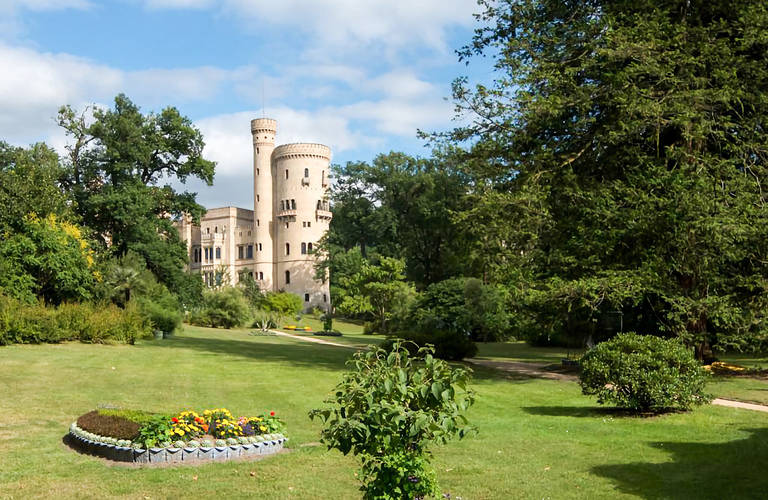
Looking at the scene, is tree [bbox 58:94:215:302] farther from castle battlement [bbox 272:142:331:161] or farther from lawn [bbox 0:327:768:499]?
castle battlement [bbox 272:142:331:161]

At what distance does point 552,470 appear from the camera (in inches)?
371

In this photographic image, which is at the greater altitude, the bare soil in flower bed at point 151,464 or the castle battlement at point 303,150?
the castle battlement at point 303,150

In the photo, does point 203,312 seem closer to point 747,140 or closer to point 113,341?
point 113,341

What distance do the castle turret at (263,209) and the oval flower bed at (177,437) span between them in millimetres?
77852

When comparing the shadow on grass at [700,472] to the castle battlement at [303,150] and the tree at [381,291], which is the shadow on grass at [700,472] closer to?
the tree at [381,291]

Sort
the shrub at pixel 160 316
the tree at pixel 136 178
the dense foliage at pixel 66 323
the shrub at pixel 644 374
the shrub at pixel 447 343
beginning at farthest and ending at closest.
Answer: the tree at pixel 136 178 < the shrub at pixel 160 316 < the dense foliage at pixel 66 323 < the shrub at pixel 447 343 < the shrub at pixel 644 374

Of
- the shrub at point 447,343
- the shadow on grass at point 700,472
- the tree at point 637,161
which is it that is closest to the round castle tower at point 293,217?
the shrub at point 447,343

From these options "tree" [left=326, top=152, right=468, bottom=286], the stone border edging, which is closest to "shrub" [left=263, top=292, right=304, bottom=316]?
"tree" [left=326, top=152, right=468, bottom=286]

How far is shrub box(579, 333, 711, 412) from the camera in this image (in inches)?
528

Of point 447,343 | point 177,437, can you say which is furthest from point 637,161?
point 177,437

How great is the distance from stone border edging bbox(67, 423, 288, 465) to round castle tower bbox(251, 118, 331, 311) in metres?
74.4

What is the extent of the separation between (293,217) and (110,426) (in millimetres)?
76271

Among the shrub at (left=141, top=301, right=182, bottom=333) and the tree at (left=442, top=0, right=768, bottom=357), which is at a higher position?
the tree at (left=442, top=0, right=768, bottom=357)

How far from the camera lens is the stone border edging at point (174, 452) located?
9703 millimetres
